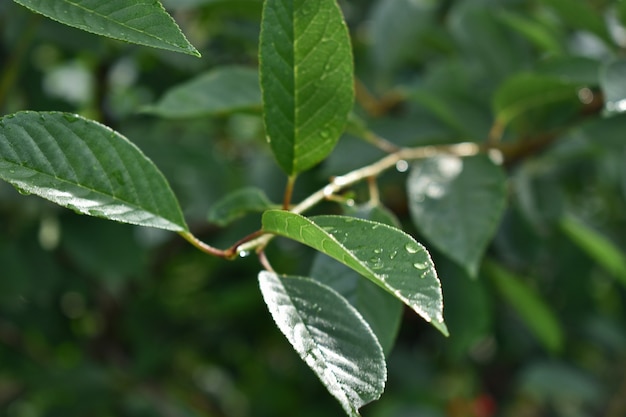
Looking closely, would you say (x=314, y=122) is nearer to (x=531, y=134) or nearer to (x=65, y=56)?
(x=531, y=134)

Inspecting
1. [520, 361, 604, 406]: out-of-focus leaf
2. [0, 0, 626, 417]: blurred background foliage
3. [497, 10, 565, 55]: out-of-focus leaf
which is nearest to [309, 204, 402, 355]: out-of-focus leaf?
[0, 0, 626, 417]: blurred background foliage

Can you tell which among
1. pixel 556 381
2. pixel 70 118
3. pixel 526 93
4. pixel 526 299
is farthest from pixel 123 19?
pixel 556 381

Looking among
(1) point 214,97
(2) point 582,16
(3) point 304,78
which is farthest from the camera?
(2) point 582,16

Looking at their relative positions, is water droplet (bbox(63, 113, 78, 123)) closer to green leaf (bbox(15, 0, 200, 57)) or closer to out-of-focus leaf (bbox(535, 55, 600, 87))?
green leaf (bbox(15, 0, 200, 57))

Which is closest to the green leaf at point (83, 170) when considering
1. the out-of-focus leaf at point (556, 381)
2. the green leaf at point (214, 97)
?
the green leaf at point (214, 97)

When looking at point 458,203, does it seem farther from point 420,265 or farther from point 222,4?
point 222,4

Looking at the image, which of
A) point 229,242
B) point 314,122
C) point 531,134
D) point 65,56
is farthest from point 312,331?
point 65,56
